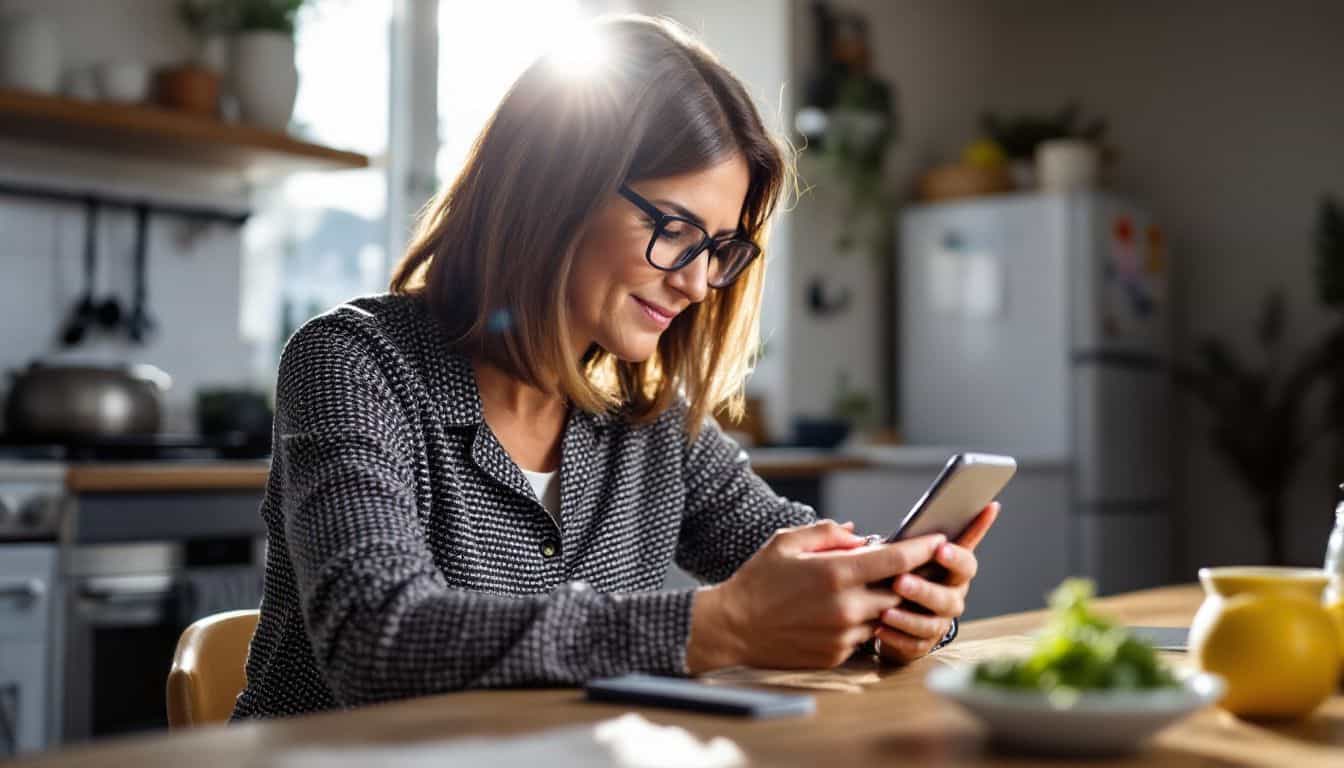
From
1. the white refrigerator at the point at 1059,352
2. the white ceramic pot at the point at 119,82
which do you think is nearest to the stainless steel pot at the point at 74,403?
the white ceramic pot at the point at 119,82

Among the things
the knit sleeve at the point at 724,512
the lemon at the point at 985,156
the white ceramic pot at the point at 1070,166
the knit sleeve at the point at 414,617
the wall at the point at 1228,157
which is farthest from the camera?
the wall at the point at 1228,157

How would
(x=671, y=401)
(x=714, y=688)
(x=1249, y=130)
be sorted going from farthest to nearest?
(x=1249, y=130)
(x=671, y=401)
(x=714, y=688)

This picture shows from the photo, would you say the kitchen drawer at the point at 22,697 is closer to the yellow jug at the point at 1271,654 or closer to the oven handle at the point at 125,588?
the oven handle at the point at 125,588

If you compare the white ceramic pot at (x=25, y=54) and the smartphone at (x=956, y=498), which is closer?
the smartphone at (x=956, y=498)

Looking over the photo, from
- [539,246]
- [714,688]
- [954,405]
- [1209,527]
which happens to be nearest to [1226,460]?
[1209,527]

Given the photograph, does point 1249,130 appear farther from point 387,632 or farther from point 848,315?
point 387,632

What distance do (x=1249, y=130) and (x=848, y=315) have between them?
1.66m

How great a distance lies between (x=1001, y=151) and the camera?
16.1 ft

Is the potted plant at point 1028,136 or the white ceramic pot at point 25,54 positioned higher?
the potted plant at point 1028,136

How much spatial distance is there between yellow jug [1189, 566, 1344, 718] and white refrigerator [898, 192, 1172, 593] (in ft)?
11.2

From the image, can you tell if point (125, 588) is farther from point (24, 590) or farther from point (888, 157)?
point (888, 157)

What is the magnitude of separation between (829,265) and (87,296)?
2548 millimetres

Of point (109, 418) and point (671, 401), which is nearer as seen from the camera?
point (671, 401)

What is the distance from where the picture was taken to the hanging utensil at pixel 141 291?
126 inches
